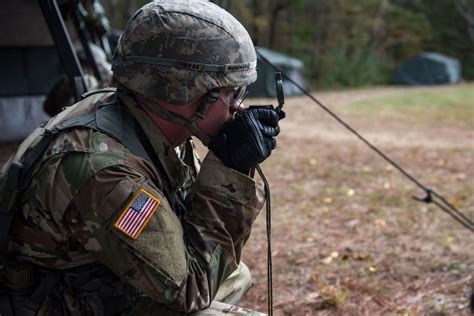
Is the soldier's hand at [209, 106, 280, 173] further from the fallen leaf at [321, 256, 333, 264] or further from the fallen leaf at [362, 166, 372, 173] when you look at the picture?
the fallen leaf at [362, 166, 372, 173]

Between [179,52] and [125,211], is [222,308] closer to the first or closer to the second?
[125,211]

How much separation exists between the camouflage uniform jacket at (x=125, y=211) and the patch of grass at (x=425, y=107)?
994cm

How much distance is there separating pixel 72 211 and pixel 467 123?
1055cm

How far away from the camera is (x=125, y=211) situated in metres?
1.68

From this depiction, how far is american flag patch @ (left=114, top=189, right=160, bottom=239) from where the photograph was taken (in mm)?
1682

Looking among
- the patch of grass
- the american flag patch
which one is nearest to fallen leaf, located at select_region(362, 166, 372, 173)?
the patch of grass

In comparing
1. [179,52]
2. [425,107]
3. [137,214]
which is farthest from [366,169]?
[425,107]

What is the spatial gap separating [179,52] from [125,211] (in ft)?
1.80

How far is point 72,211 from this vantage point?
1731 mm

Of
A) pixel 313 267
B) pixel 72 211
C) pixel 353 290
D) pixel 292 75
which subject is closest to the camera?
pixel 72 211

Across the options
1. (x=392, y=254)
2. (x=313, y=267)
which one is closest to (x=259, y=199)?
(x=313, y=267)

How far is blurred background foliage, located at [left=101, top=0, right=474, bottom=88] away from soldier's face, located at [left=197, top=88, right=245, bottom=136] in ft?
61.4

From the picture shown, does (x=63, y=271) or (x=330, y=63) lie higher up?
(x=63, y=271)

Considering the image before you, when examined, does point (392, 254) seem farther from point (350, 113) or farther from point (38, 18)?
point (350, 113)
